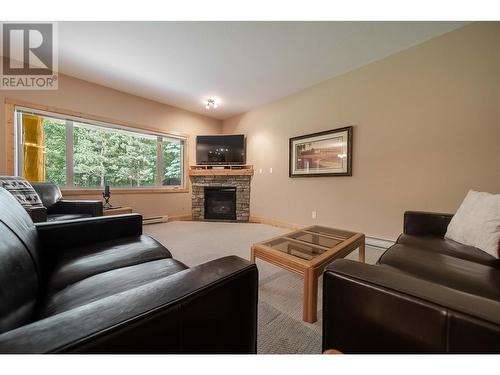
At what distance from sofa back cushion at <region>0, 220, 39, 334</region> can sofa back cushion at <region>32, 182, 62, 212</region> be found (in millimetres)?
2150

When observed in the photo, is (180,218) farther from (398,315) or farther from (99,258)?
(398,315)

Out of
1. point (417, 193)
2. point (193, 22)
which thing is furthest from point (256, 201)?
point (193, 22)

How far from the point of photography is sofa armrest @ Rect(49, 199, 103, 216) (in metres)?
2.27

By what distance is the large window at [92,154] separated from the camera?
2727 millimetres

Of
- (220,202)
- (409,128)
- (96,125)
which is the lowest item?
(220,202)

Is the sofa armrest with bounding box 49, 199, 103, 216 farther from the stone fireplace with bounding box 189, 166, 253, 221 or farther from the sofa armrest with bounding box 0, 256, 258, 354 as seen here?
the sofa armrest with bounding box 0, 256, 258, 354

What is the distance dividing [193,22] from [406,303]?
2553mm

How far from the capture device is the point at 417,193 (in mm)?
2217

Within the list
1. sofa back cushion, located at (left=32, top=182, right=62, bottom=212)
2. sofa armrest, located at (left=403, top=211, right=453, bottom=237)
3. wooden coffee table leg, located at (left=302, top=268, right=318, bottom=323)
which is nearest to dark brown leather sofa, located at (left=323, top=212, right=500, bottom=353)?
wooden coffee table leg, located at (left=302, top=268, right=318, bottom=323)

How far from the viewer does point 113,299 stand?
46 cm

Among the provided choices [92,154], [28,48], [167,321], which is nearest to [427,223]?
[167,321]

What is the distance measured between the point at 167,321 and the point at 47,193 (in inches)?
118

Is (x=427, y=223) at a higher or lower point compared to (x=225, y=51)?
lower
